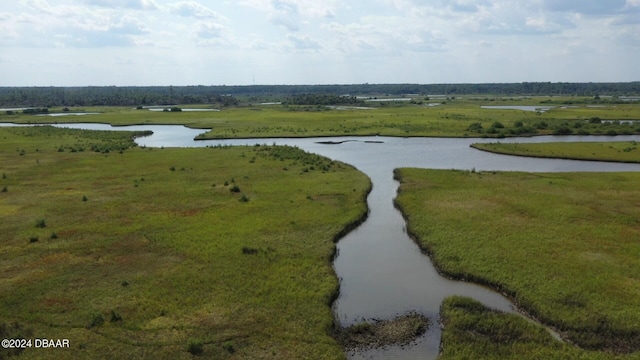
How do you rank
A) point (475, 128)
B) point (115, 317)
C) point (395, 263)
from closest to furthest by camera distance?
point (115, 317), point (395, 263), point (475, 128)

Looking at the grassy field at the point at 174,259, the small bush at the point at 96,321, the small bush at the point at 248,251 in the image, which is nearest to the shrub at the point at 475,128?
the grassy field at the point at 174,259

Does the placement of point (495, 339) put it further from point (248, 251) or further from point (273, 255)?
point (248, 251)

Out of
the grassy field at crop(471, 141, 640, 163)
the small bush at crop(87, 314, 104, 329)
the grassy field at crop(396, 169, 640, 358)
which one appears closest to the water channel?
the grassy field at crop(396, 169, 640, 358)

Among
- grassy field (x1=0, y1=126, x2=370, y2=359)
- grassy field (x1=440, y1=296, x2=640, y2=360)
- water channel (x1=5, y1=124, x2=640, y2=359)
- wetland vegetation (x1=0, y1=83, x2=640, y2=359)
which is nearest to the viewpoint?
grassy field (x1=440, y1=296, x2=640, y2=360)

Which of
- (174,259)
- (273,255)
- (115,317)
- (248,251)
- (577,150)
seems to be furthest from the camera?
(577,150)

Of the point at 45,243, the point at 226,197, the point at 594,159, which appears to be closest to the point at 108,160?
the point at 226,197

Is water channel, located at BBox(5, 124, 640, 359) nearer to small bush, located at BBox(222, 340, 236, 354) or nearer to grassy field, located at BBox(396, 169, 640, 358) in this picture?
grassy field, located at BBox(396, 169, 640, 358)

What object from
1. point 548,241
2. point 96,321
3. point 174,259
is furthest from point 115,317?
point 548,241

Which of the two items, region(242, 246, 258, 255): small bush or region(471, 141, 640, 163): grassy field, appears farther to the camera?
region(471, 141, 640, 163): grassy field
